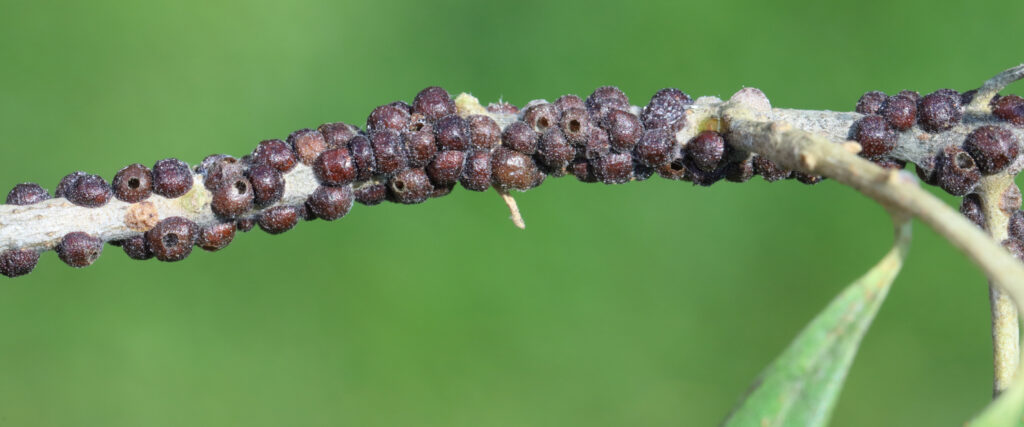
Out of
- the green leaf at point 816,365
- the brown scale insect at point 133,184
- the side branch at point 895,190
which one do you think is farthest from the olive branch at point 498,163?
the green leaf at point 816,365

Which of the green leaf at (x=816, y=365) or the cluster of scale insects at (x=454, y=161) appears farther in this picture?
the cluster of scale insects at (x=454, y=161)

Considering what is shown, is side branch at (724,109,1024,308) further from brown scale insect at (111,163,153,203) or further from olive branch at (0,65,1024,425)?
brown scale insect at (111,163,153,203)

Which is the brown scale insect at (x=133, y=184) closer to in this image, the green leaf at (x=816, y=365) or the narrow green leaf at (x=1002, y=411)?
the green leaf at (x=816, y=365)

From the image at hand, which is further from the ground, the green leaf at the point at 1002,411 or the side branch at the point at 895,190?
the side branch at the point at 895,190

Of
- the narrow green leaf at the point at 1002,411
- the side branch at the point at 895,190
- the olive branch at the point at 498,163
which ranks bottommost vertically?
the narrow green leaf at the point at 1002,411

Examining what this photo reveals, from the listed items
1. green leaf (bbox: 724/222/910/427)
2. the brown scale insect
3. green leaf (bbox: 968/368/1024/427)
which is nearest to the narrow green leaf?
green leaf (bbox: 968/368/1024/427)
